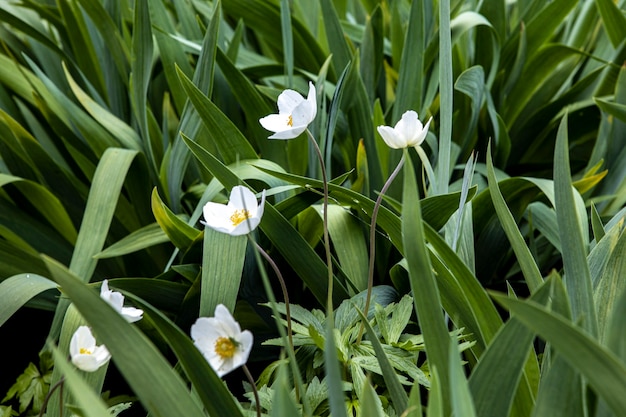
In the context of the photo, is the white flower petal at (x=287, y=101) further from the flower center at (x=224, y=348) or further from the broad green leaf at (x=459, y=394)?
the broad green leaf at (x=459, y=394)

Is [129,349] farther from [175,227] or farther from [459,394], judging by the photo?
[175,227]

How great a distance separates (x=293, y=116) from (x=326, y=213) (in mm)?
115

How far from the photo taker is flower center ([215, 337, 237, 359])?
69cm

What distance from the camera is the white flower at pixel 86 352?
714 millimetres

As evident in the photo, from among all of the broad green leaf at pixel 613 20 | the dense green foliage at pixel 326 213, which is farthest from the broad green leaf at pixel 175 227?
the broad green leaf at pixel 613 20

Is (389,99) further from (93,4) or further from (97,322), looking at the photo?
(97,322)

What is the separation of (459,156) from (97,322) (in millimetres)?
1014

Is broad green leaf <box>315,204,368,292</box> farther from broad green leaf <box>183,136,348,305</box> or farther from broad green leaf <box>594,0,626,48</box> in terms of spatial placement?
broad green leaf <box>594,0,626,48</box>

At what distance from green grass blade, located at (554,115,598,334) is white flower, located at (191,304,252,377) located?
0.35 meters

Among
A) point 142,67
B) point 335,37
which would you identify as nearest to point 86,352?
point 142,67

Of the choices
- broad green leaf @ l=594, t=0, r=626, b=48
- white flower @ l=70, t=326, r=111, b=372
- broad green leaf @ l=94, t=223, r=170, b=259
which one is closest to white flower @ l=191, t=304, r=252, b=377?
white flower @ l=70, t=326, r=111, b=372

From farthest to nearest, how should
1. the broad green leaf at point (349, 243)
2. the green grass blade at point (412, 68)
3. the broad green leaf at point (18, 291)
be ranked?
the green grass blade at point (412, 68), the broad green leaf at point (349, 243), the broad green leaf at point (18, 291)

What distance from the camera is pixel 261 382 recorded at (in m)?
0.94

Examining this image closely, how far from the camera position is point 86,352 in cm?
75
